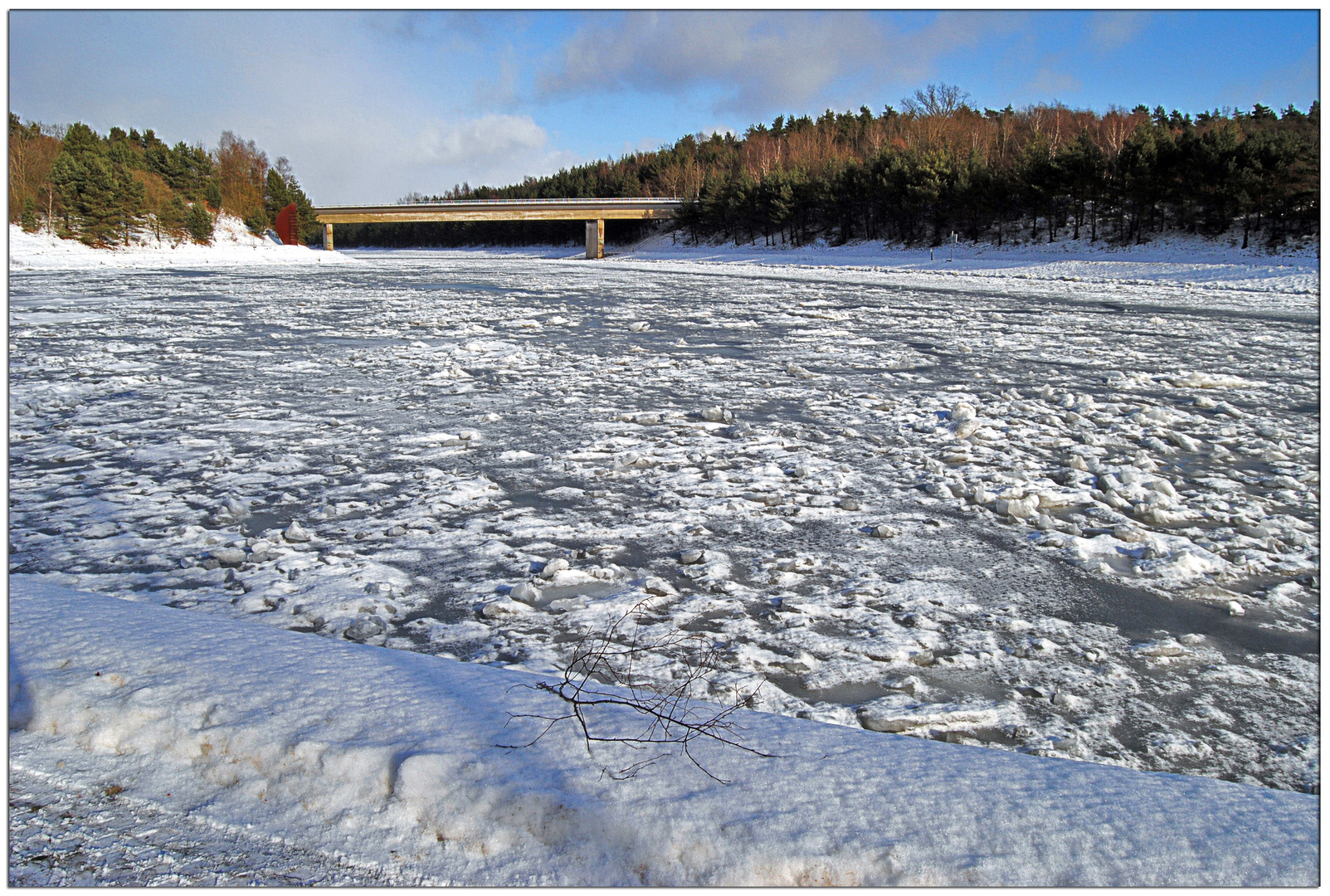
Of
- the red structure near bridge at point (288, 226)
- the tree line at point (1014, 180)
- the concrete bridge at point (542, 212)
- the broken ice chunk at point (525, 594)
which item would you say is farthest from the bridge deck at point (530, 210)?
the broken ice chunk at point (525, 594)

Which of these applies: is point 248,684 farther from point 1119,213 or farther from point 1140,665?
point 1119,213

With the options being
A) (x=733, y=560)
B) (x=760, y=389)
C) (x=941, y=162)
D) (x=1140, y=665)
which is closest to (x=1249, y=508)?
(x=1140, y=665)

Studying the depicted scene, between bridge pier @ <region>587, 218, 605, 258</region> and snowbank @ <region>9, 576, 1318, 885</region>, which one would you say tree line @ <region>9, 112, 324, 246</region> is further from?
snowbank @ <region>9, 576, 1318, 885</region>

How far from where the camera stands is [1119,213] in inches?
1401

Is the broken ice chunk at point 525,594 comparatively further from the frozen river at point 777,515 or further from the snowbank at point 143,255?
the snowbank at point 143,255

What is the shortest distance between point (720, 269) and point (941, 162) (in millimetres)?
15786

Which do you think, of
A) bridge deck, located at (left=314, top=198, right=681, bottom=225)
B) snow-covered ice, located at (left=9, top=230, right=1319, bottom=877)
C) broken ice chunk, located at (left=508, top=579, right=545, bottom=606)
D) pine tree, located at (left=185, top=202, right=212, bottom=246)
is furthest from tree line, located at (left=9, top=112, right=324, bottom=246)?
broken ice chunk, located at (left=508, top=579, right=545, bottom=606)

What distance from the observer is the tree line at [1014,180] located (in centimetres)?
2988

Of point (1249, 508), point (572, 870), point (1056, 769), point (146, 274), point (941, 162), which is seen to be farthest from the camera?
point (941, 162)

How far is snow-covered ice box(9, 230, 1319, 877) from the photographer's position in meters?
3.18

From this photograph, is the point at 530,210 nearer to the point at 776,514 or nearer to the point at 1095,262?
the point at 1095,262

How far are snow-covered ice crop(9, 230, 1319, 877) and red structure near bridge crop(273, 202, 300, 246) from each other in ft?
198

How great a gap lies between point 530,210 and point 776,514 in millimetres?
55275

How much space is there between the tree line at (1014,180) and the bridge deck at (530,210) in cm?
379
